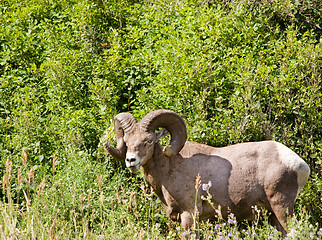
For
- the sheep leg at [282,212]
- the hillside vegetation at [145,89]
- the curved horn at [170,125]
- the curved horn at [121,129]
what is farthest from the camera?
the hillside vegetation at [145,89]

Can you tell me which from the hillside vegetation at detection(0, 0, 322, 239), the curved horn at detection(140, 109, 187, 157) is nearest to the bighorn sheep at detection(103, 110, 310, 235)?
the curved horn at detection(140, 109, 187, 157)

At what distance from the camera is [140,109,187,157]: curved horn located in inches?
314

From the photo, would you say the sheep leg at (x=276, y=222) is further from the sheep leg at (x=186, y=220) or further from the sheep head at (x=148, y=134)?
the sheep head at (x=148, y=134)

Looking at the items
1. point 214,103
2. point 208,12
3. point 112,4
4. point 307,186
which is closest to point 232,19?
point 208,12

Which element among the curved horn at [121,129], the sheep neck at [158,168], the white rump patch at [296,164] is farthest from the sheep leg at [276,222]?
the curved horn at [121,129]

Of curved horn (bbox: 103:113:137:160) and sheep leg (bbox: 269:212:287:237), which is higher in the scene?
curved horn (bbox: 103:113:137:160)

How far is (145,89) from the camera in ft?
34.5

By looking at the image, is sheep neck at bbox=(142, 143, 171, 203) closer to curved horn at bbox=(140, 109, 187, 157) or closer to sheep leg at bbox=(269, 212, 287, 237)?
curved horn at bbox=(140, 109, 187, 157)

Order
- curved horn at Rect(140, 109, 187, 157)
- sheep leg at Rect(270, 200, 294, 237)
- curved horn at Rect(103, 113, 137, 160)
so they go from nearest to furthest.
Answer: sheep leg at Rect(270, 200, 294, 237), curved horn at Rect(140, 109, 187, 157), curved horn at Rect(103, 113, 137, 160)

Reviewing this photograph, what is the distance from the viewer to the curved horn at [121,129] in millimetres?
8133

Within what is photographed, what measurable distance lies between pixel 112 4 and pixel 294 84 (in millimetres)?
4926

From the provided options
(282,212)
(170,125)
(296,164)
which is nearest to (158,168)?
(170,125)

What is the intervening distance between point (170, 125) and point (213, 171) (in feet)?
3.09

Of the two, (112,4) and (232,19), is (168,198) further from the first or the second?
(112,4)
